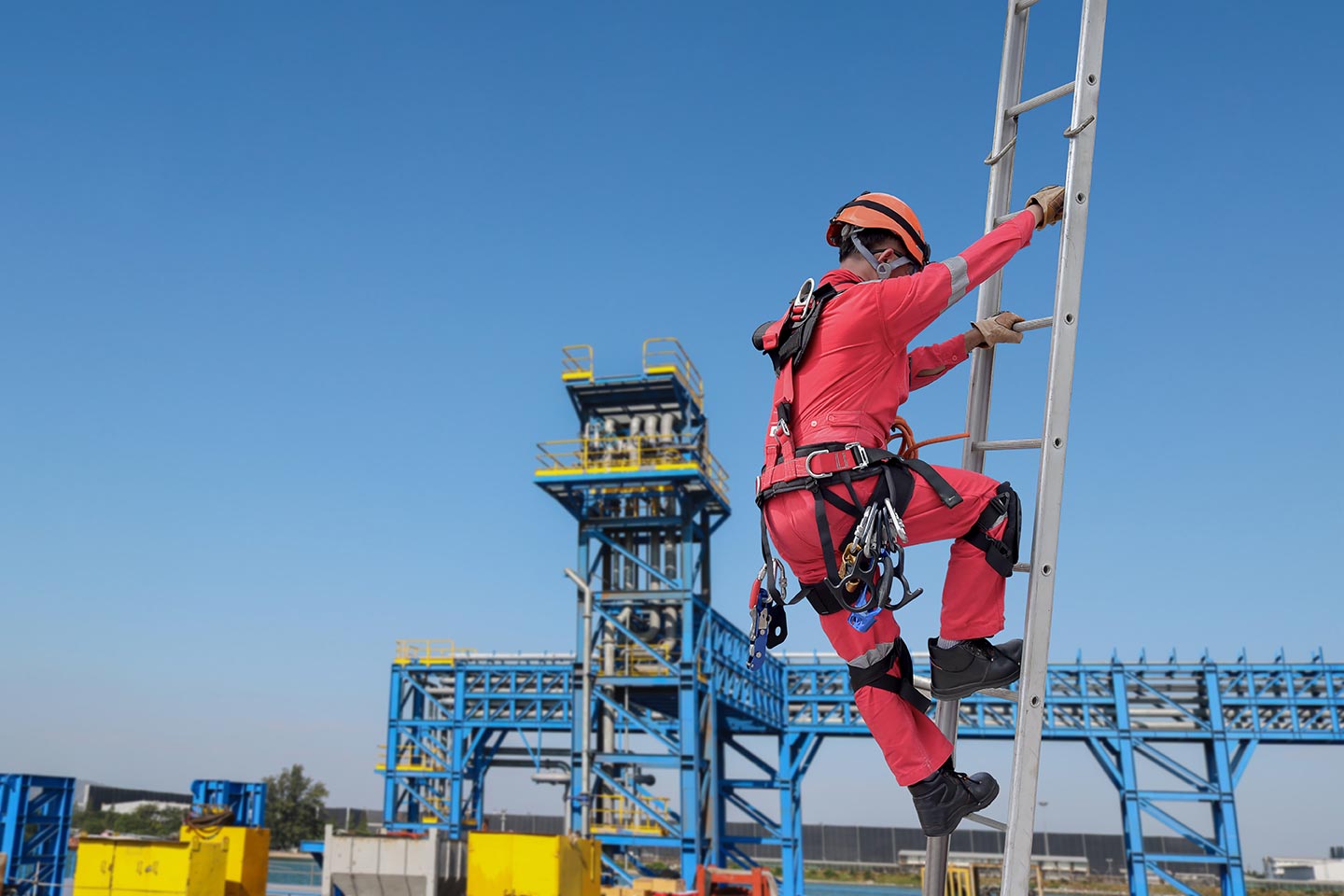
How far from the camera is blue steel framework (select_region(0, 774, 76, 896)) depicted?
20031 millimetres

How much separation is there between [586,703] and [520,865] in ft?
31.2

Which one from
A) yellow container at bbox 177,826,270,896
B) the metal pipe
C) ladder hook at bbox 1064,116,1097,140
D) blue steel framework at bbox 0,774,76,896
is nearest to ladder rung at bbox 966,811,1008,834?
ladder hook at bbox 1064,116,1097,140

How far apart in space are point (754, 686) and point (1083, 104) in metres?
29.1

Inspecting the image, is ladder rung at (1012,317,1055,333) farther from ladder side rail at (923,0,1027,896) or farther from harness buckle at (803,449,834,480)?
harness buckle at (803,449,834,480)

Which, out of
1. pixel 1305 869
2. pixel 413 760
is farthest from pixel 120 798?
pixel 1305 869

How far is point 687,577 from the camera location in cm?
2803


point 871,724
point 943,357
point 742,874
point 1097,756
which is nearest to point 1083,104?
point 943,357

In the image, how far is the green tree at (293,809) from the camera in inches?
2276

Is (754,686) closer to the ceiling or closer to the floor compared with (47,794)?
closer to the ceiling

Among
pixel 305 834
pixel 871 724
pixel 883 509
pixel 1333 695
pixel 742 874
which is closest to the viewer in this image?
pixel 883 509

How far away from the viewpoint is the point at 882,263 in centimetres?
402

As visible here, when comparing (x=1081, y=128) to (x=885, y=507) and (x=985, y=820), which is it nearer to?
(x=885, y=507)

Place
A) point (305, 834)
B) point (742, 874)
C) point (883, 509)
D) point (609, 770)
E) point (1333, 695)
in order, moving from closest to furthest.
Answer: point (883, 509)
point (742, 874)
point (609, 770)
point (1333, 695)
point (305, 834)

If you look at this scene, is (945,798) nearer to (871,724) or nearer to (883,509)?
(871,724)
